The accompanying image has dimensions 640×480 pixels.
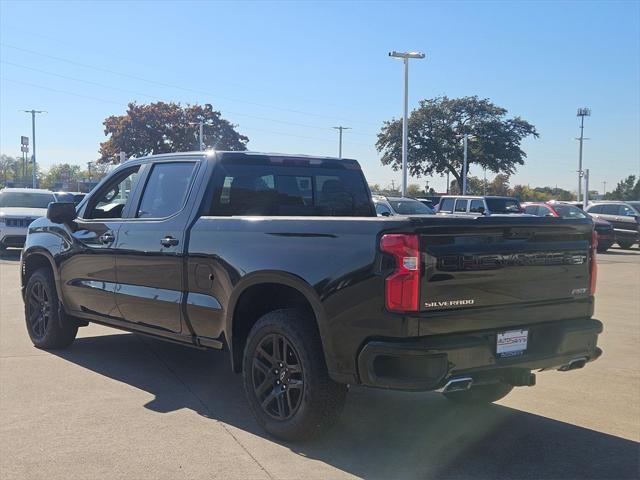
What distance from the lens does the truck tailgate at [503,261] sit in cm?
388

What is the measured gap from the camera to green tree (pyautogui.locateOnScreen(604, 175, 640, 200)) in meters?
87.1

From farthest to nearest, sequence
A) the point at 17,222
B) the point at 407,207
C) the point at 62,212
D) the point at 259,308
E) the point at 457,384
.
→ the point at 407,207 < the point at 17,222 < the point at 62,212 < the point at 259,308 < the point at 457,384

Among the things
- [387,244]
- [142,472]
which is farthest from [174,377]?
[387,244]

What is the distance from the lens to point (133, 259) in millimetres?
5863

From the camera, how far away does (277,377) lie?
15.1ft

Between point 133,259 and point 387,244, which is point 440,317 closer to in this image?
point 387,244

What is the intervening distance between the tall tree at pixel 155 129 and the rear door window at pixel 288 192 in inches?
2213

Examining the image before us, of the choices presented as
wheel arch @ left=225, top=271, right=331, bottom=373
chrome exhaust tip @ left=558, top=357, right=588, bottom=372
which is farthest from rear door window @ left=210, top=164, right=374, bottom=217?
chrome exhaust tip @ left=558, top=357, right=588, bottom=372

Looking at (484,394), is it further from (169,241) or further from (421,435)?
(169,241)

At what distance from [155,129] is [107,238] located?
57889 mm

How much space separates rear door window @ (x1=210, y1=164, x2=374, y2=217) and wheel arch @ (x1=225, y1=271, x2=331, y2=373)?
2.96 feet

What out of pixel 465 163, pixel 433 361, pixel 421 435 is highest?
pixel 465 163

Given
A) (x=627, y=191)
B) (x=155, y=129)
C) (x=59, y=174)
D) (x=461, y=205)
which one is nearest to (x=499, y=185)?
(x=627, y=191)

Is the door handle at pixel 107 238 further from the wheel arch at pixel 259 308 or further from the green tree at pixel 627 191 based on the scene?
the green tree at pixel 627 191
